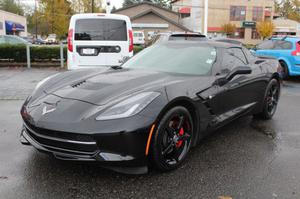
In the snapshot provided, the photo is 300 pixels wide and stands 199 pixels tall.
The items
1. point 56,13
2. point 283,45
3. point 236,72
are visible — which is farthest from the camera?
point 56,13

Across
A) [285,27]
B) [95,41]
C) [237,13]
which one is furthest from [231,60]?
[285,27]

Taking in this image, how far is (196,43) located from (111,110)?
2123 mm

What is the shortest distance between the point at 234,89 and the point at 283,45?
727cm

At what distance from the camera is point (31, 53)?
1327cm

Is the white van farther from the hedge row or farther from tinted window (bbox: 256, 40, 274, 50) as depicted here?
the hedge row

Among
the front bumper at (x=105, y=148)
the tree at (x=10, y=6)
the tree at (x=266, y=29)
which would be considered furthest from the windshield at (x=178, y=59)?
the tree at (x=10, y=6)

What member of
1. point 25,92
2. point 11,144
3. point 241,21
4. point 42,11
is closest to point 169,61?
point 11,144

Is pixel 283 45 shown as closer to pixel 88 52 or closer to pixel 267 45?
pixel 267 45

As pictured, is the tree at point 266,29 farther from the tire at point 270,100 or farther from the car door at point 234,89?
the car door at point 234,89

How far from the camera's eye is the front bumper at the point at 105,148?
2.78 meters

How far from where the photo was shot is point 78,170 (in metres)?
3.24

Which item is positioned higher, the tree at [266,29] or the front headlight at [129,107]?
the tree at [266,29]

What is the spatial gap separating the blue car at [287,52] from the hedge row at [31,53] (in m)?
8.58

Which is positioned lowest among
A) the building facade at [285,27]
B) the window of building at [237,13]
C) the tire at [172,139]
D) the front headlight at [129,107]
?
the tire at [172,139]
